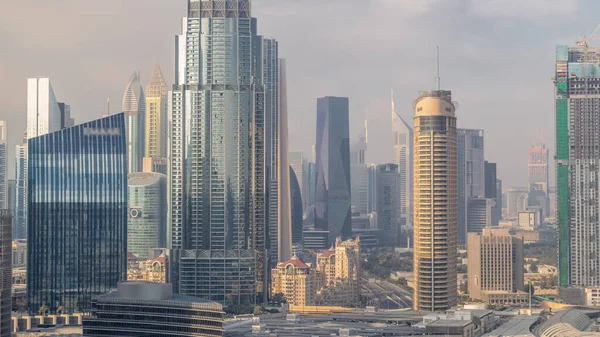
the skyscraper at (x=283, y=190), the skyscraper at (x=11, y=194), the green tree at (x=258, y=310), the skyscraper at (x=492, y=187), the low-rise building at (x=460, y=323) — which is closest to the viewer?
the low-rise building at (x=460, y=323)

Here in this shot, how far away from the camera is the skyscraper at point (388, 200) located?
155 meters

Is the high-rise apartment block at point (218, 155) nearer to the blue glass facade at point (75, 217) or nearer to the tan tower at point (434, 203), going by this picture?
the blue glass facade at point (75, 217)

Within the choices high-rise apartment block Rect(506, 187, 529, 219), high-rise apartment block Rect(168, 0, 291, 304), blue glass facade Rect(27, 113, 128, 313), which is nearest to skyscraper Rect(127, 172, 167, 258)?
high-rise apartment block Rect(168, 0, 291, 304)

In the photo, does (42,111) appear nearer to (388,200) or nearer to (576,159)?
(576,159)

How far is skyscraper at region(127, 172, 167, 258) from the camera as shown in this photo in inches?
4355

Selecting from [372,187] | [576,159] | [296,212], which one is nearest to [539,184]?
[372,187]

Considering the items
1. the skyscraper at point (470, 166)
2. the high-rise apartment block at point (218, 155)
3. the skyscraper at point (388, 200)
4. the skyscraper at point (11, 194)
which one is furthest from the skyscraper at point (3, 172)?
the skyscraper at point (470, 166)

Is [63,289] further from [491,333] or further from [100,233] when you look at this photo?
[491,333]

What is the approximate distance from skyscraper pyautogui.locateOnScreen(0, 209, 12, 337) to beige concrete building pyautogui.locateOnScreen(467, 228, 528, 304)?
45843 millimetres

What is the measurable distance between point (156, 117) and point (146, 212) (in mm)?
17578

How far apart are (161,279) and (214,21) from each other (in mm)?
18486

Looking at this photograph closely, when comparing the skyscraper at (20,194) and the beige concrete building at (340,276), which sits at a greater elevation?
the skyscraper at (20,194)

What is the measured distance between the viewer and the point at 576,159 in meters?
99.6

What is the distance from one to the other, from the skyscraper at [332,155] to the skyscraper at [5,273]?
88067 mm
